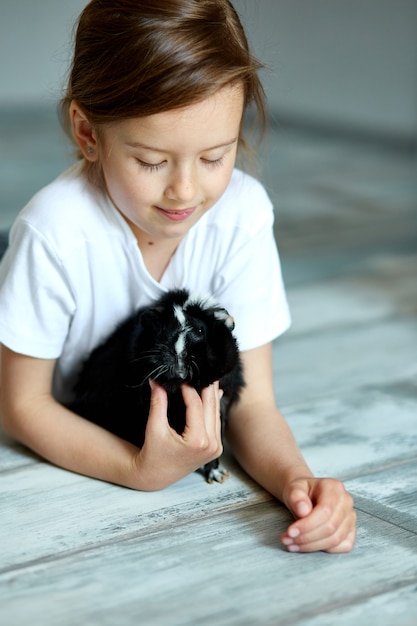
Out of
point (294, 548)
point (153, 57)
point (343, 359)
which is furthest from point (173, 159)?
point (343, 359)

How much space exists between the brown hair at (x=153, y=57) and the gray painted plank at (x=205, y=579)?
60 cm

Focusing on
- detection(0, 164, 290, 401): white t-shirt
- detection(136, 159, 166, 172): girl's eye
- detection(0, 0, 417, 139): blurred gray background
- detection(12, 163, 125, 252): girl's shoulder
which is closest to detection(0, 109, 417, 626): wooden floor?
detection(0, 164, 290, 401): white t-shirt

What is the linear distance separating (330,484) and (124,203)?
0.51 metres

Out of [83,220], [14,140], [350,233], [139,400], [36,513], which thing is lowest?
[14,140]

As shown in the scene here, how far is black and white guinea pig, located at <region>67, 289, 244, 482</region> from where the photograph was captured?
1.32m

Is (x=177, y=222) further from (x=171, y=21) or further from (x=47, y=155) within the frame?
(x=47, y=155)

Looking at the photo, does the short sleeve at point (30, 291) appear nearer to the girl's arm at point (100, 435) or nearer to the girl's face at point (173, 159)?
the girl's arm at point (100, 435)

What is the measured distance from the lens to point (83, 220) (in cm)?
144

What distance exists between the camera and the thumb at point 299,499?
1.23 m

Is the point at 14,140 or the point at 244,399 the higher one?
the point at 244,399

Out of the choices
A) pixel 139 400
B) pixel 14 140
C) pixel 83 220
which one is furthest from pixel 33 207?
pixel 14 140

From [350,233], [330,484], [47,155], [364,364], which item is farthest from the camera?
[47,155]

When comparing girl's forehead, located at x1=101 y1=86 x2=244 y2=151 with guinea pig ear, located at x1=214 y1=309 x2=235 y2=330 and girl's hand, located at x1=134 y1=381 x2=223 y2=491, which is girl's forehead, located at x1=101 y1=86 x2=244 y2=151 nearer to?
guinea pig ear, located at x1=214 y1=309 x2=235 y2=330

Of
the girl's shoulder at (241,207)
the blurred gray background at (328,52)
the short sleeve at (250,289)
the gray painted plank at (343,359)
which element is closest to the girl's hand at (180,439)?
the short sleeve at (250,289)
